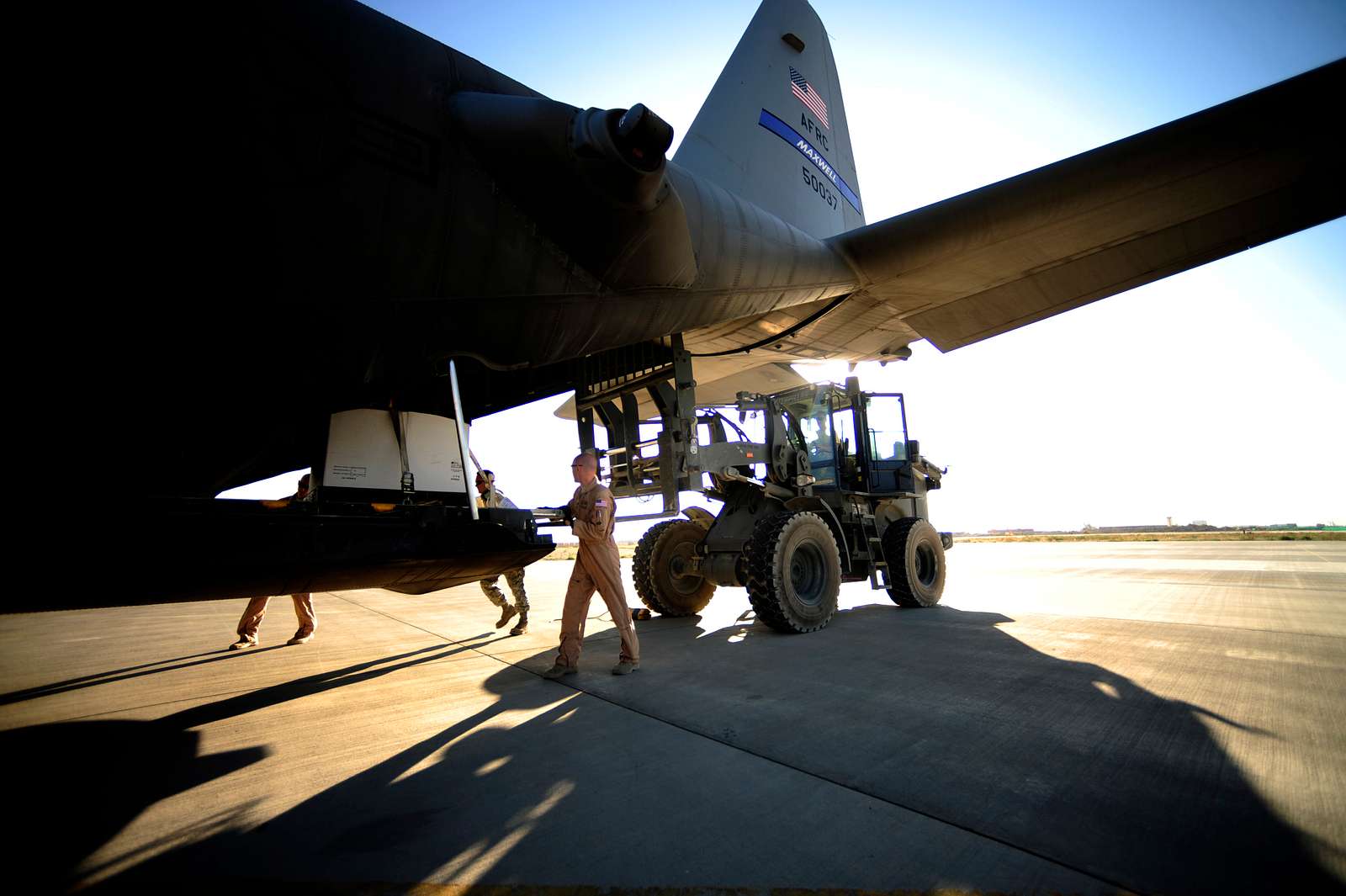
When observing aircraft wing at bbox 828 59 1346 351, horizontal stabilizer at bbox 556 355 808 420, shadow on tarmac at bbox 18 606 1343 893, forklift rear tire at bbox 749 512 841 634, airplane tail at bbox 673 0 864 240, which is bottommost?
shadow on tarmac at bbox 18 606 1343 893

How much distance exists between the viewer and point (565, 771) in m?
2.20

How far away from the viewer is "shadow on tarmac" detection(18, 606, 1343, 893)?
5.01 ft

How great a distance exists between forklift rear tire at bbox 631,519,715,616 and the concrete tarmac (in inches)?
74.9

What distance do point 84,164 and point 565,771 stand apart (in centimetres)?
279

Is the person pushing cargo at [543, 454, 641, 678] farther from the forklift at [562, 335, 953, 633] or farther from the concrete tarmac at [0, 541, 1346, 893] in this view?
the forklift at [562, 335, 953, 633]

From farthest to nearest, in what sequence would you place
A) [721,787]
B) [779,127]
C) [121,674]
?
[779,127]
[121,674]
[721,787]

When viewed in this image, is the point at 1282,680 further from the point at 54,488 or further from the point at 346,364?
the point at 54,488

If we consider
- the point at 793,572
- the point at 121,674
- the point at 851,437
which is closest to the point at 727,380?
the point at 851,437

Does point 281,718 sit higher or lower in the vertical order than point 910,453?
lower

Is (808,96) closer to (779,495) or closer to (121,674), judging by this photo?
(779,495)

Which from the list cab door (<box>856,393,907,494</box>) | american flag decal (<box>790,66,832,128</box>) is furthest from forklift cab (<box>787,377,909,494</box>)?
american flag decal (<box>790,66,832,128</box>)

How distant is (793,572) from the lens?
5793 millimetres

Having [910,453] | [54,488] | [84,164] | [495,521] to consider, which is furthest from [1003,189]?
[54,488]

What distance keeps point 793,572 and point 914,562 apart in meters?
2.21
